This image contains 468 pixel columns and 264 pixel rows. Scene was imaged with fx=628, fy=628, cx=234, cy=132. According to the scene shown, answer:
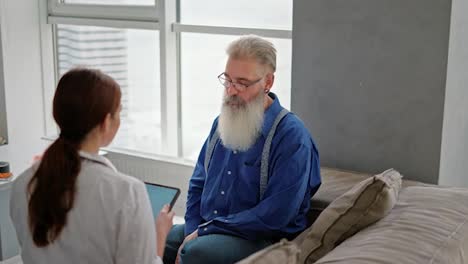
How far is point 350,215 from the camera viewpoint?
6.21ft

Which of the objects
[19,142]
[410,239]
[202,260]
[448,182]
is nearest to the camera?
[410,239]

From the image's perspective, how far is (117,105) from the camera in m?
1.45

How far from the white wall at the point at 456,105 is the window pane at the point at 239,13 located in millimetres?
927

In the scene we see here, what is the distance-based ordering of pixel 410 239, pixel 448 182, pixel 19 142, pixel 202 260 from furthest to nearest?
pixel 19 142, pixel 448 182, pixel 202 260, pixel 410 239

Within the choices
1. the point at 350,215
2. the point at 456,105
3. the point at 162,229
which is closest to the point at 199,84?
the point at 456,105

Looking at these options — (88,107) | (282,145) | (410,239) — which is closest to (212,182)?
(282,145)

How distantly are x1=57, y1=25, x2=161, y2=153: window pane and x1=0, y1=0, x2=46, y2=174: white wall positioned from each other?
308 millimetres

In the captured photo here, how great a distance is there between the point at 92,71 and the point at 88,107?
87 millimetres

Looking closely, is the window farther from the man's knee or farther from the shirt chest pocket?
the man's knee

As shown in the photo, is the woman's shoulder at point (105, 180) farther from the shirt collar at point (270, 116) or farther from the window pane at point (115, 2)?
the window pane at point (115, 2)

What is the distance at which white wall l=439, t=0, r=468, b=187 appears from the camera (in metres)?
2.50

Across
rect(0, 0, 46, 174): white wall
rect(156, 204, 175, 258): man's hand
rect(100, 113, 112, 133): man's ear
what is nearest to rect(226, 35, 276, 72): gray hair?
rect(156, 204, 175, 258): man's hand

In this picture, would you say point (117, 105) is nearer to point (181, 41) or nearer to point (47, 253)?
point (47, 253)

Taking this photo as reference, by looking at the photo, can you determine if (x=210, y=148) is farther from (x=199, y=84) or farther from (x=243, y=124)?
(x=199, y=84)
